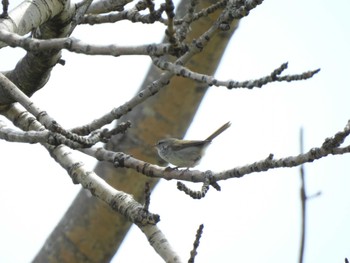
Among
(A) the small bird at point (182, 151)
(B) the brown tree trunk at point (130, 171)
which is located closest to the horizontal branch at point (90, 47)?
(A) the small bird at point (182, 151)

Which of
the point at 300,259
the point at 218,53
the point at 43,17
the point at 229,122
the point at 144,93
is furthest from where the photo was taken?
the point at 218,53

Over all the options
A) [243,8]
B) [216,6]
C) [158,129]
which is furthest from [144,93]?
Answer: [158,129]

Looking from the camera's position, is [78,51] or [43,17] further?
[43,17]

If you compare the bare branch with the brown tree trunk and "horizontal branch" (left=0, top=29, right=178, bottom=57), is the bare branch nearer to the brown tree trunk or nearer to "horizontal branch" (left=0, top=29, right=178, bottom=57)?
"horizontal branch" (left=0, top=29, right=178, bottom=57)

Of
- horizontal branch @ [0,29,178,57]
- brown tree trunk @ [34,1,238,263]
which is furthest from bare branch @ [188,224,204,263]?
brown tree trunk @ [34,1,238,263]

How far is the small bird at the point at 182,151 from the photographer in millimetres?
5866

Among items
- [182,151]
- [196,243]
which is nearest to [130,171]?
[182,151]

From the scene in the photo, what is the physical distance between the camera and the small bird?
587cm

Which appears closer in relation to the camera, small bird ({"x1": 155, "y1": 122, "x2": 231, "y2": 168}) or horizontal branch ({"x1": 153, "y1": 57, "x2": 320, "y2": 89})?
horizontal branch ({"x1": 153, "y1": 57, "x2": 320, "y2": 89})

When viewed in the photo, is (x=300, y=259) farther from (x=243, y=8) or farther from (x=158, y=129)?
(x=158, y=129)

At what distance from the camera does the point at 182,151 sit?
5.88 meters

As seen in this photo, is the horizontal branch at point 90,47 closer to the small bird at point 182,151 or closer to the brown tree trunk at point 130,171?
the small bird at point 182,151

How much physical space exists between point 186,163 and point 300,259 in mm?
3602

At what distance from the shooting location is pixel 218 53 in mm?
6332
